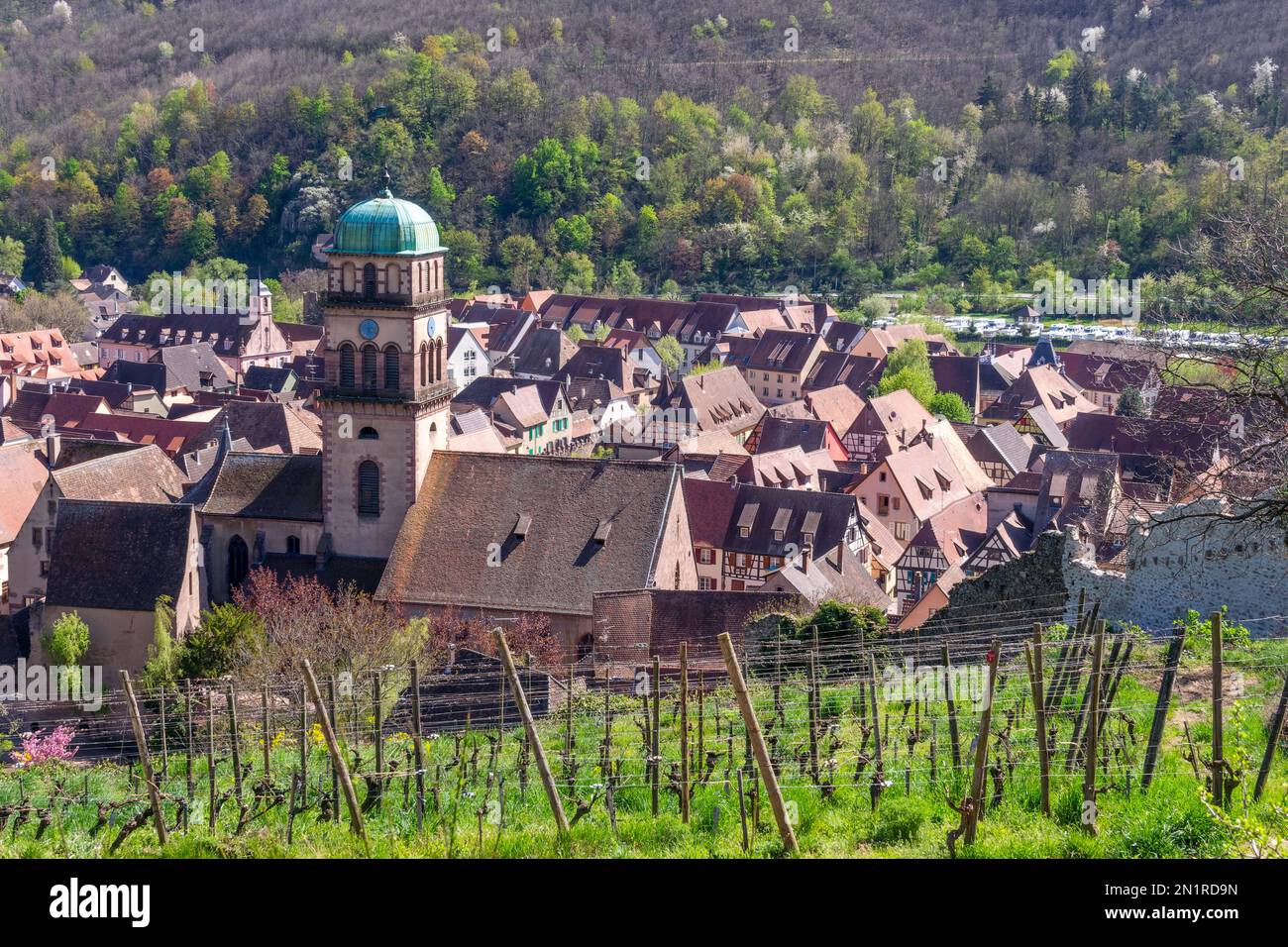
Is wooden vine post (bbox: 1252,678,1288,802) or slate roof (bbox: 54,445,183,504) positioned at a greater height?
slate roof (bbox: 54,445,183,504)

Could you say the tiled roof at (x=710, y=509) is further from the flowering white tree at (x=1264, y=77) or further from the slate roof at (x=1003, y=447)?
the flowering white tree at (x=1264, y=77)

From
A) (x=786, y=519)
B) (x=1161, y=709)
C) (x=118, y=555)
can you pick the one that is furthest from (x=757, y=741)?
(x=786, y=519)

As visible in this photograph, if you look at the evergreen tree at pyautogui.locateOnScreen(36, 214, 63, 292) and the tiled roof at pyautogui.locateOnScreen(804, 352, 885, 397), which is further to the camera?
the evergreen tree at pyautogui.locateOnScreen(36, 214, 63, 292)

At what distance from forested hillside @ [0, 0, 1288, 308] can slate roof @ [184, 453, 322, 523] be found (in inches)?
3370

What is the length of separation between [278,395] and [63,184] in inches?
3425

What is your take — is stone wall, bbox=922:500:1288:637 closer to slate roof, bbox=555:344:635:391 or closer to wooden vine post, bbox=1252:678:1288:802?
wooden vine post, bbox=1252:678:1288:802

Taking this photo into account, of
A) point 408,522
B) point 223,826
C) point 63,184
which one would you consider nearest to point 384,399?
point 408,522

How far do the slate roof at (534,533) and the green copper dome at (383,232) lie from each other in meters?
5.37

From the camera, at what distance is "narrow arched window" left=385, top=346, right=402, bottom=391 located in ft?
126

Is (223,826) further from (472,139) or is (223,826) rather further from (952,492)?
(472,139)

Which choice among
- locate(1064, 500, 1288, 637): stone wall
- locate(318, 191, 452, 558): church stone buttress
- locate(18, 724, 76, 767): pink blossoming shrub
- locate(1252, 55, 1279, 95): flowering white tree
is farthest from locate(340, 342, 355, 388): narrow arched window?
locate(1252, 55, 1279, 95): flowering white tree

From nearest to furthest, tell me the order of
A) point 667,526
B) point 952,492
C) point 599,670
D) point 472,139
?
point 599,670
point 667,526
point 952,492
point 472,139

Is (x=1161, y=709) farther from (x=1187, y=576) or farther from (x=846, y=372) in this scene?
(x=846, y=372)

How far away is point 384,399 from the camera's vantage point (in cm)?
3812
